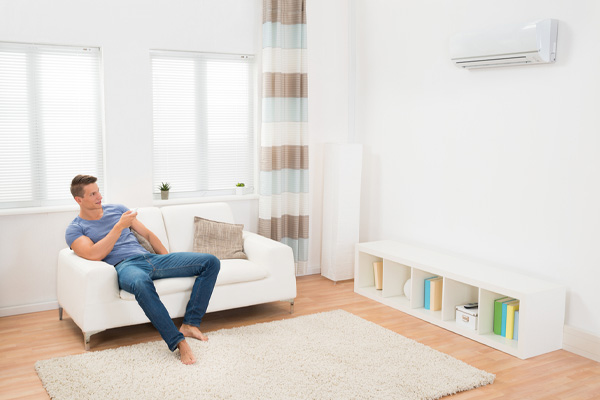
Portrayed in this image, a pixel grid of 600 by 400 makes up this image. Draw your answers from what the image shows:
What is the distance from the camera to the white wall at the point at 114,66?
417cm

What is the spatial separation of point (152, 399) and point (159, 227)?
1.68m

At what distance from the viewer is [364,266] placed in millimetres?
4852

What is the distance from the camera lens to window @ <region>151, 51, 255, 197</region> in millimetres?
4789

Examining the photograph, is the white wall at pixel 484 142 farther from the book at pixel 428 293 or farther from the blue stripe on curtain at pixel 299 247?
the blue stripe on curtain at pixel 299 247

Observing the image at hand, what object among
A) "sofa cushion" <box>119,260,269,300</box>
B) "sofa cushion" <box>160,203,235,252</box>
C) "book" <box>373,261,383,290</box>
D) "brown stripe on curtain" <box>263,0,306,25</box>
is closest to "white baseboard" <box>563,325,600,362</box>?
"book" <box>373,261,383,290</box>

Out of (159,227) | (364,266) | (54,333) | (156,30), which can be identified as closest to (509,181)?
(364,266)

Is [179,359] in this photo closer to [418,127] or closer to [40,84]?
[40,84]

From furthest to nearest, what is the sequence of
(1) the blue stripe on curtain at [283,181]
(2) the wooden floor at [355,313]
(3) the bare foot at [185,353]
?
(1) the blue stripe on curtain at [283,181] < (3) the bare foot at [185,353] < (2) the wooden floor at [355,313]

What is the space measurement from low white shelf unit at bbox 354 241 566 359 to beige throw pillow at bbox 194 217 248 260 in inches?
41.9

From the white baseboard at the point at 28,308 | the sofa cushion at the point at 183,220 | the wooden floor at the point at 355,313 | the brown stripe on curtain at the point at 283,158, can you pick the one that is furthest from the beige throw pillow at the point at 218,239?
the white baseboard at the point at 28,308

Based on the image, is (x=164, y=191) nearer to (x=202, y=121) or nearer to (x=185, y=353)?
(x=202, y=121)

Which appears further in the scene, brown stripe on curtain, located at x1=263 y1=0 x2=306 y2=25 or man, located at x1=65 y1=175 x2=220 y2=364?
brown stripe on curtain, located at x1=263 y1=0 x2=306 y2=25

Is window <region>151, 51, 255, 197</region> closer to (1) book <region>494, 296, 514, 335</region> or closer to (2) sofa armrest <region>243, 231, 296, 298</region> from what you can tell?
(2) sofa armrest <region>243, 231, 296, 298</region>

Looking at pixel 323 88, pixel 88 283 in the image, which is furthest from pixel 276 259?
pixel 323 88
